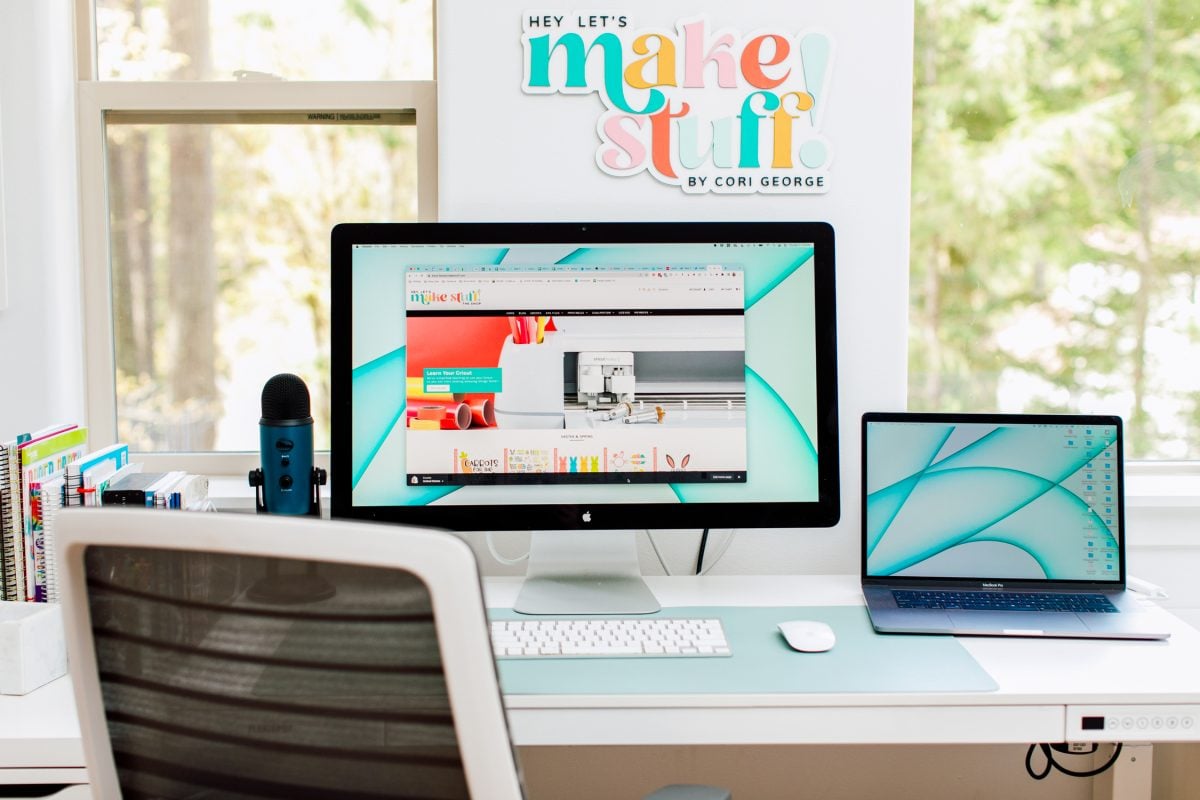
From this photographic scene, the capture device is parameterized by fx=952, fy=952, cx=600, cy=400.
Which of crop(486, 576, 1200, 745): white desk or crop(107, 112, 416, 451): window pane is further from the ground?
crop(107, 112, 416, 451): window pane

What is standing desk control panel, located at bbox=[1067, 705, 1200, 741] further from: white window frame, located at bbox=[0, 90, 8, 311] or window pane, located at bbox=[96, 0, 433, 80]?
white window frame, located at bbox=[0, 90, 8, 311]

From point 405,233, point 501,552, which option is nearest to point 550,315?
point 405,233

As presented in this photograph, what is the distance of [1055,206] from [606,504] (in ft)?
4.14

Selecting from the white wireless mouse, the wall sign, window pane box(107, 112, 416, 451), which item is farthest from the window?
the white wireless mouse

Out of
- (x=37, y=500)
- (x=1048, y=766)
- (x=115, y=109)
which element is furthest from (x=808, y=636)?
(x=115, y=109)

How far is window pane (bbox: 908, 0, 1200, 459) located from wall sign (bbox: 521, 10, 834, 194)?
422 mm

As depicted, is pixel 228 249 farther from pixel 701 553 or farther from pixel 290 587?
pixel 290 587

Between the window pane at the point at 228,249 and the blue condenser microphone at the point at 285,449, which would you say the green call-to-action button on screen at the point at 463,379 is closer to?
the blue condenser microphone at the point at 285,449

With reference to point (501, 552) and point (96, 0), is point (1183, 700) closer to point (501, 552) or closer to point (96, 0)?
point (501, 552)

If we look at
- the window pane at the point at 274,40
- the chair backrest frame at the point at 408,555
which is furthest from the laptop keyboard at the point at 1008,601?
the window pane at the point at 274,40

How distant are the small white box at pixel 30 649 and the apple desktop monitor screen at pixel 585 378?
1.37 feet

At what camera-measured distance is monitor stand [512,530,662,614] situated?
153cm

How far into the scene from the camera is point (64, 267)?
189 cm

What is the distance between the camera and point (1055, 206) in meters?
2.07
